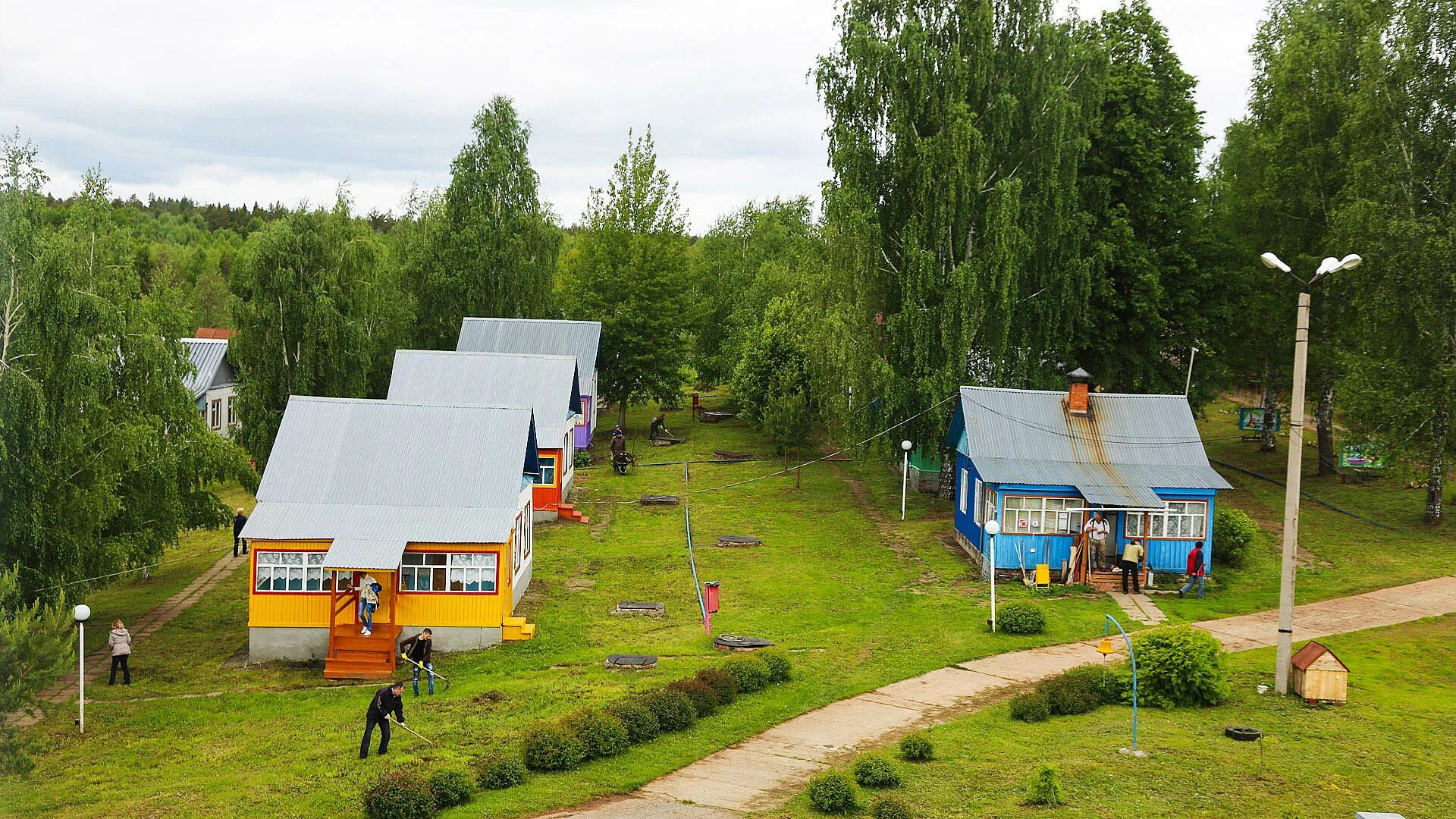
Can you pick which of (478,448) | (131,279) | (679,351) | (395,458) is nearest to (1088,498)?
(478,448)

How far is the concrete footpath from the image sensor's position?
16.1 m

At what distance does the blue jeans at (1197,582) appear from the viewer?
28.7 m

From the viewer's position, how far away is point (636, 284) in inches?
2184

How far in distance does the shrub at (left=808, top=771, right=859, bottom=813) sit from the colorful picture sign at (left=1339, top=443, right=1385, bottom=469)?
26.1m

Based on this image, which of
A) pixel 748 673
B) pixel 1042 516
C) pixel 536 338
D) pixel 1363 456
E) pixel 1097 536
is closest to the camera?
pixel 748 673

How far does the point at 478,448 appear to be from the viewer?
2797 centimetres

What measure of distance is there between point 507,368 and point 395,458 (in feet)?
43.7

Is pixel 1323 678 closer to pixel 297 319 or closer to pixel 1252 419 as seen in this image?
pixel 1252 419

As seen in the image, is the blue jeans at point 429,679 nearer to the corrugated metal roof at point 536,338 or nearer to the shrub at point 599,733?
the shrub at point 599,733

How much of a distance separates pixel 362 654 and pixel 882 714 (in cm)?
1154

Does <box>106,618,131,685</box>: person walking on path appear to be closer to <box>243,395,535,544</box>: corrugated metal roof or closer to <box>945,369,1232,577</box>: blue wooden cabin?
<box>243,395,535,544</box>: corrugated metal roof

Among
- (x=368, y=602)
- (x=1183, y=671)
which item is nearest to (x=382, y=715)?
(x=368, y=602)

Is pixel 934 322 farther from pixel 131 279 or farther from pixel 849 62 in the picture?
pixel 131 279

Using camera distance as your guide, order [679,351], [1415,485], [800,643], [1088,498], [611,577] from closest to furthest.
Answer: [800,643]
[1088,498]
[611,577]
[1415,485]
[679,351]
